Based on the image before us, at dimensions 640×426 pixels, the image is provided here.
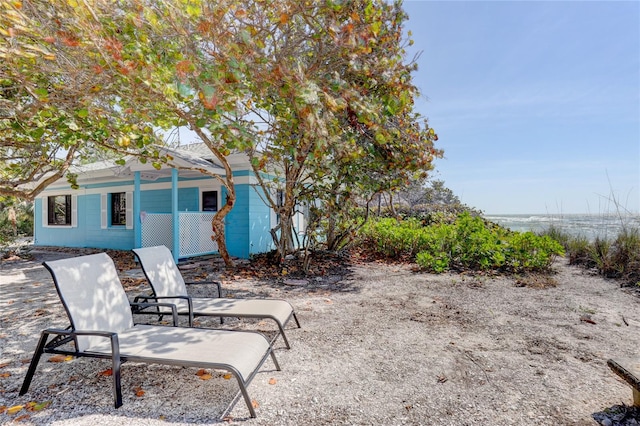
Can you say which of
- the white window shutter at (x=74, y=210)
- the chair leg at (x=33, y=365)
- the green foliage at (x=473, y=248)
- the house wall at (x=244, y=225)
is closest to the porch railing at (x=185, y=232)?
the house wall at (x=244, y=225)

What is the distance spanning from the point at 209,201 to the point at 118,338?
9.28 m

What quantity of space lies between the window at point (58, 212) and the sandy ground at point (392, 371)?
1063cm

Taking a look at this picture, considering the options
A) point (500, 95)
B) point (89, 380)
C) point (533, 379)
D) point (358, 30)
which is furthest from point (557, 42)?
point (89, 380)

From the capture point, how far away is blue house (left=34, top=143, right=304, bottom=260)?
32.3 ft

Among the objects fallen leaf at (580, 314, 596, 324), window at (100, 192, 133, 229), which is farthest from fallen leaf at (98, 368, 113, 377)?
window at (100, 192, 133, 229)

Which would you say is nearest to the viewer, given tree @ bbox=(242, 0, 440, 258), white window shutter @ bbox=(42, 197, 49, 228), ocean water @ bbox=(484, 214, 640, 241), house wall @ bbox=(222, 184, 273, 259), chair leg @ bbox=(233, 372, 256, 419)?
chair leg @ bbox=(233, 372, 256, 419)

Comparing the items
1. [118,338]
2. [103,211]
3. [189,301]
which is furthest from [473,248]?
[103,211]

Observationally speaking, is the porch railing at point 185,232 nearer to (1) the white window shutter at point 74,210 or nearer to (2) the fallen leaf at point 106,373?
(1) the white window shutter at point 74,210

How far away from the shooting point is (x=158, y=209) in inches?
488

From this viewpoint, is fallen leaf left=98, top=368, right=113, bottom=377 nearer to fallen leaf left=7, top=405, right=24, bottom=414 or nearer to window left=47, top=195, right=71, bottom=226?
fallen leaf left=7, top=405, right=24, bottom=414

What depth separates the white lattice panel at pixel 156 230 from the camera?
10.1 m

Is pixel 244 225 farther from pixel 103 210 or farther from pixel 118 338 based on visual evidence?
pixel 118 338

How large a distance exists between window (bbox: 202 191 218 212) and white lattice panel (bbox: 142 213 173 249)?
4.40ft

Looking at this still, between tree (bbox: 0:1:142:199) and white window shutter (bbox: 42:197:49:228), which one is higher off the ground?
tree (bbox: 0:1:142:199)
